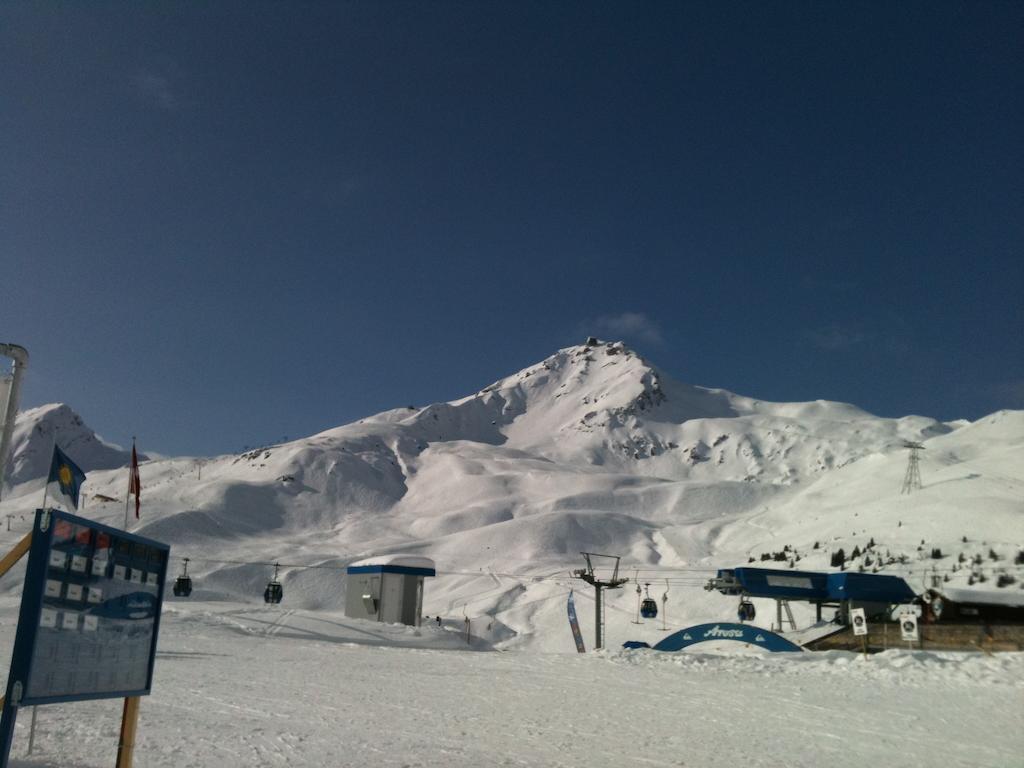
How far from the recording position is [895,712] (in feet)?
49.5

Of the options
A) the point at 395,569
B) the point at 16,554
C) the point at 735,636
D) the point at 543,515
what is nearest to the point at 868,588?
the point at 735,636

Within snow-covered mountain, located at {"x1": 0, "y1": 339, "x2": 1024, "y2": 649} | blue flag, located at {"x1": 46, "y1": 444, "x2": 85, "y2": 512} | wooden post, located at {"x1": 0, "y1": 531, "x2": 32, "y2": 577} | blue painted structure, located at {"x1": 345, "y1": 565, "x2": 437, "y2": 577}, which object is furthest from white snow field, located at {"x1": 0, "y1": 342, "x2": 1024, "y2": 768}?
blue painted structure, located at {"x1": 345, "y1": 565, "x2": 437, "y2": 577}

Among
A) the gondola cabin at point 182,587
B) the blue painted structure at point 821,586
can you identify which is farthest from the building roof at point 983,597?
the gondola cabin at point 182,587

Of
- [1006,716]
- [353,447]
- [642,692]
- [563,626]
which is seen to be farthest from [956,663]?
[353,447]

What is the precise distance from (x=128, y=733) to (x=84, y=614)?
1333 millimetres

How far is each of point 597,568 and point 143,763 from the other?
6914cm

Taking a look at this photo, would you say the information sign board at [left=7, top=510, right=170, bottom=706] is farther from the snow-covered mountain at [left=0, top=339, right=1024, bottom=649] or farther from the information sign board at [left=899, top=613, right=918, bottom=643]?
the snow-covered mountain at [left=0, top=339, right=1024, bottom=649]

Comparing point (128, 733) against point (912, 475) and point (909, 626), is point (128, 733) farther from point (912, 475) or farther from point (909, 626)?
point (912, 475)

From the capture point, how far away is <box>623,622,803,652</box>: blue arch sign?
91.6ft

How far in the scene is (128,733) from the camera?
280 inches

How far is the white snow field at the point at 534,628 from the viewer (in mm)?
10398

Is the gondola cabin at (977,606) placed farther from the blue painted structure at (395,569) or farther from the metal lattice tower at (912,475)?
the metal lattice tower at (912,475)

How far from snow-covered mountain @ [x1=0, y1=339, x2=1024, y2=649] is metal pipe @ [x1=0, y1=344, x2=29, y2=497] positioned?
44.2 metres

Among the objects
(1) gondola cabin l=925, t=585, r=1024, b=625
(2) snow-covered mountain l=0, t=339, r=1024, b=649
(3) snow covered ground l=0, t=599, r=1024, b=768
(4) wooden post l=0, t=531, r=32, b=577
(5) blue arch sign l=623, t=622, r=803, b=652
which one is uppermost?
(2) snow-covered mountain l=0, t=339, r=1024, b=649
